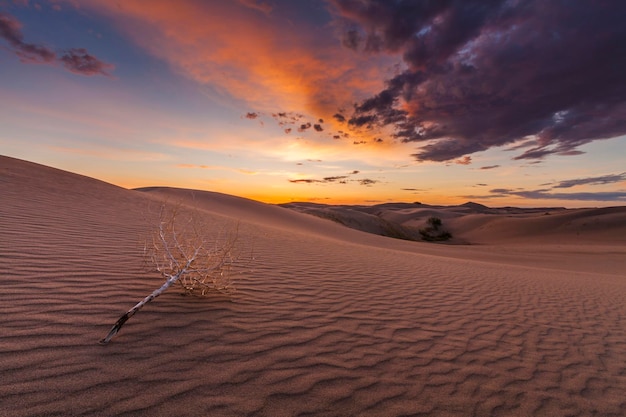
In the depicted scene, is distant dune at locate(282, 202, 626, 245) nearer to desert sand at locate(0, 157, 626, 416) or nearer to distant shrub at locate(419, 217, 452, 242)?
distant shrub at locate(419, 217, 452, 242)

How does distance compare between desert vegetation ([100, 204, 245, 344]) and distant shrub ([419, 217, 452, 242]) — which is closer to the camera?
desert vegetation ([100, 204, 245, 344])

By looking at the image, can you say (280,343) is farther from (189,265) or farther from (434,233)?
(434,233)

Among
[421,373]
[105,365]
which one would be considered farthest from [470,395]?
[105,365]

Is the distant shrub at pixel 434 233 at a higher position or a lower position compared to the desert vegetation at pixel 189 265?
lower

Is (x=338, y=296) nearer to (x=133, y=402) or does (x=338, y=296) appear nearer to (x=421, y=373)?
(x=421, y=373)

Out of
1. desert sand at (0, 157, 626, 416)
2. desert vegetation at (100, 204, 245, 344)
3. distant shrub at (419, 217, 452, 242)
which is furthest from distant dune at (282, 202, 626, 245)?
desert sand at (0, 157, 626, 416)

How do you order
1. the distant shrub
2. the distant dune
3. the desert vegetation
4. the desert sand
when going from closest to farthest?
the desert sand
the desert vegetation
the distant dune
the distant shrub

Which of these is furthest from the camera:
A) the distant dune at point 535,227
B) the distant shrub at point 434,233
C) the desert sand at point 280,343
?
the distant shrub at point 434,233

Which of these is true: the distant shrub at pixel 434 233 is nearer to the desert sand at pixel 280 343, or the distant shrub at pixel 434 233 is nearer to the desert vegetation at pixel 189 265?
the desert sand at pixel 280 343

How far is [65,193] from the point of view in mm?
9453

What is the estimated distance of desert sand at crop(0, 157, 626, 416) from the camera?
7.22ft

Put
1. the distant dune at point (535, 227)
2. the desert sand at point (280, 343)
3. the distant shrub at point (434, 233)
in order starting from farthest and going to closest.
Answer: the distant shrub at point (434, 233) < the distant dune at point (535, 227) < the desert sand at point (280, 343)

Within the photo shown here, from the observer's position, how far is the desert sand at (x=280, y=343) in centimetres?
220

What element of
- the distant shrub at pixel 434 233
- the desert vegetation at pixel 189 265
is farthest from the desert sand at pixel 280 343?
the distant shrub at pixel 434 233
